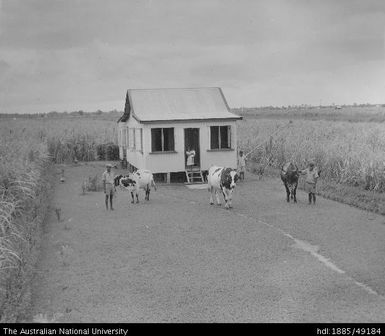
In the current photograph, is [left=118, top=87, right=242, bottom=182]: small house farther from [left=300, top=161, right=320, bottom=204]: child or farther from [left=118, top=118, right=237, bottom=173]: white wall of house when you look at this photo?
[left=300, top=161, right=320, bottom=204]: child

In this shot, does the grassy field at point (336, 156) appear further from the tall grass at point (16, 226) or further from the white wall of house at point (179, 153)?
the tall grass at point (16, 226)

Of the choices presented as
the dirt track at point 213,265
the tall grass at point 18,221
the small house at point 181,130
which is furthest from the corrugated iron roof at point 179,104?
the dirt track at point 213,265

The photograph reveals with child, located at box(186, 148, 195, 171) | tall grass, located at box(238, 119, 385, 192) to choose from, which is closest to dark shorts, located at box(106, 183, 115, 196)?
child, located at box(186, 148, 195, 171)

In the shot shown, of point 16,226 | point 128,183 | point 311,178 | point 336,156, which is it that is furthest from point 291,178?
point 16,226

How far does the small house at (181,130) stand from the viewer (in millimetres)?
22938

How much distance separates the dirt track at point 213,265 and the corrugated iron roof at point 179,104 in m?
7.17

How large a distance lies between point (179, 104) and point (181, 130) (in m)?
1.90

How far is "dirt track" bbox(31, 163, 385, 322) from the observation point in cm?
794

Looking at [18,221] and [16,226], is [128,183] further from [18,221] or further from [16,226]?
[16,226]

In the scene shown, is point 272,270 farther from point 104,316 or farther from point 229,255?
point 104,316

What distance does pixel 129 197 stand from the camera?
64.0 feet

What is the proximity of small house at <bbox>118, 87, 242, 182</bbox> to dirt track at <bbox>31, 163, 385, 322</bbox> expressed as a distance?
6144mm
